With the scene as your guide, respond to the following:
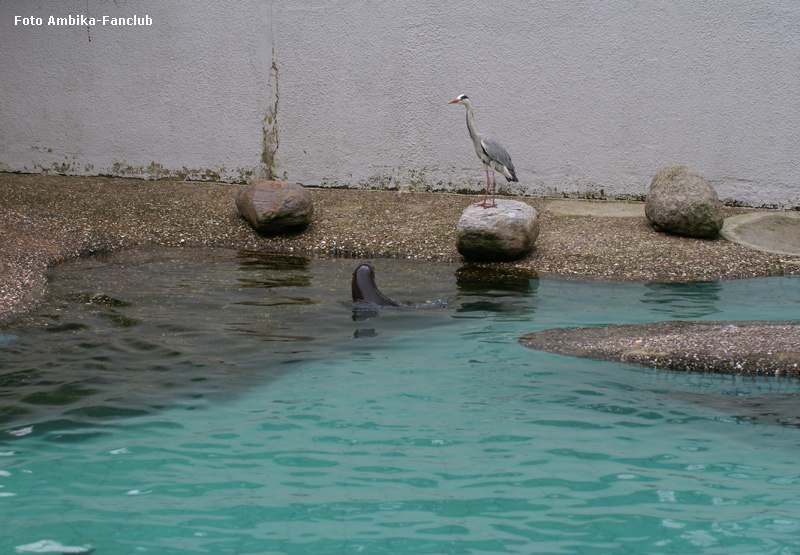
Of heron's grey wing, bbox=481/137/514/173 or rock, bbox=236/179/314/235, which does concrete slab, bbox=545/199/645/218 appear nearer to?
heron's grey wing, bbox=481/137/514/173

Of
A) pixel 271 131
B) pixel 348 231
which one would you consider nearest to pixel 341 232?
pixel 348 231

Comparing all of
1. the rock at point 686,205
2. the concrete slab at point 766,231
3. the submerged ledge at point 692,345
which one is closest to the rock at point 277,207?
the submerged ledge at point 692,345

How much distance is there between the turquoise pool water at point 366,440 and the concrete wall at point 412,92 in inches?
173

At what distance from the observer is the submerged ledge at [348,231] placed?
23.9 feet

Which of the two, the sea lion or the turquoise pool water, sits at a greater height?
the sea lion

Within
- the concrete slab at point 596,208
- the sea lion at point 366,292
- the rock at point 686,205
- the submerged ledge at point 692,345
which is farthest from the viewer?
the concrete slab at point 596,208

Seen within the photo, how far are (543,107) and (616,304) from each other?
4.21 m

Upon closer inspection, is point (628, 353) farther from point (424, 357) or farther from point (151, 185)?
point (151, 185)

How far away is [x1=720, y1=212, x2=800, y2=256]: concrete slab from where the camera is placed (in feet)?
26.7

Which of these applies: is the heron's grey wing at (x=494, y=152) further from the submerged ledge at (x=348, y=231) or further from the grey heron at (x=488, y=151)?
the submerged ledge at (x=348, y=231)

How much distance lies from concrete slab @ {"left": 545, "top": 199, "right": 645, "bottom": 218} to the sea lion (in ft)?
12.6

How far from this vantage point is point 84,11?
1032 cm

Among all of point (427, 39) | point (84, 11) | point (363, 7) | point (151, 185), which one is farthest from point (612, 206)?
point (84, 11)

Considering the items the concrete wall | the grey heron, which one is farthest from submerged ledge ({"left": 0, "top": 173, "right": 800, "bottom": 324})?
the grey heron
